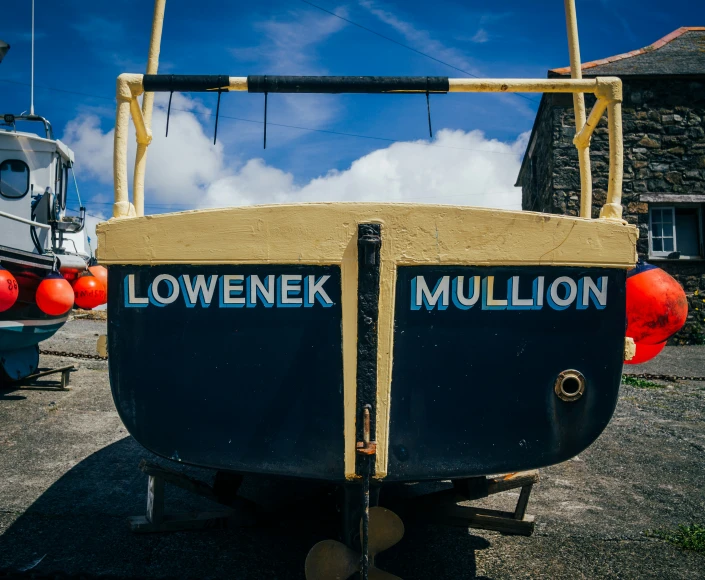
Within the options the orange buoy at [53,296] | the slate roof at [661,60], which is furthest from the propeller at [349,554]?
the slate roof at [661,60]

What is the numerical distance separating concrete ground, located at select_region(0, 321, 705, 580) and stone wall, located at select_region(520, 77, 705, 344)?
7429 millimetres

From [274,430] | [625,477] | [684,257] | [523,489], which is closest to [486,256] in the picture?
[274,430]

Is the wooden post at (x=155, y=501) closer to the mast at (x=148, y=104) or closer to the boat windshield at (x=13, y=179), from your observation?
the mast at (x=148, y=104)

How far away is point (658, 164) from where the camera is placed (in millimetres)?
11781

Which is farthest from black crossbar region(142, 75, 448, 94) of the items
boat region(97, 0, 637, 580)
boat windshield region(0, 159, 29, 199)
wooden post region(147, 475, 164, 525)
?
boat windshield region(0, 159, 29, 199)

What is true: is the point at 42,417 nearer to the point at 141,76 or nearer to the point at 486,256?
the point at 141,76

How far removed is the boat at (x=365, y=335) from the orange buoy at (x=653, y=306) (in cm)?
53

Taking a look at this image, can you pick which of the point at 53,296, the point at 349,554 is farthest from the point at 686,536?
the point at 53,296

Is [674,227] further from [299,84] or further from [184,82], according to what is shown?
[184,82]

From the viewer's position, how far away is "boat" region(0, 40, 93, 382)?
6316 millimetres

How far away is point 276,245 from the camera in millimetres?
2031

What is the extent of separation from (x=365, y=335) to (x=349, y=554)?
836 millimetres

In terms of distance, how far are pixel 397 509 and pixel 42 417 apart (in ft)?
13.2

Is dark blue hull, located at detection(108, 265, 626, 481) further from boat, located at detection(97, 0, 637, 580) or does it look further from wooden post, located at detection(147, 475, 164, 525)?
wooden post, located at detection(147, 475, 164, 525)
